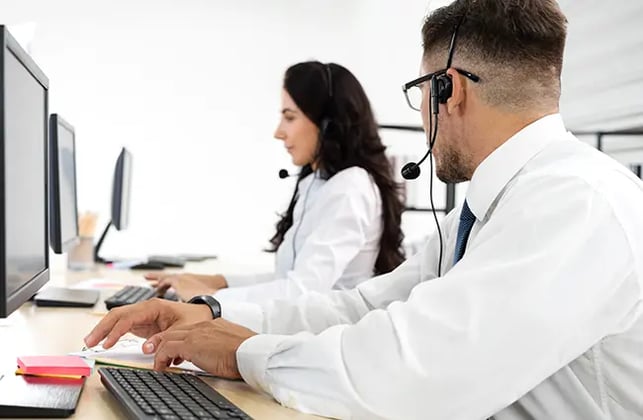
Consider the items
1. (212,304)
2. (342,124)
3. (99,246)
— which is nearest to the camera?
(212,304)

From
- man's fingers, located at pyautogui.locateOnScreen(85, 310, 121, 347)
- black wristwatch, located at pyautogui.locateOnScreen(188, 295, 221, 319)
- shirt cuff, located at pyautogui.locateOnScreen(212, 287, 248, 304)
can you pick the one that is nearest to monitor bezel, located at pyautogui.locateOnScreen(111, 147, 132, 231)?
shirt cuff, located at pyautogui.locateOnScreen(212, 287, 248, 304)

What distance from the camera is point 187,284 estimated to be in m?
2.28

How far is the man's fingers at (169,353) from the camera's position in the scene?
112cm

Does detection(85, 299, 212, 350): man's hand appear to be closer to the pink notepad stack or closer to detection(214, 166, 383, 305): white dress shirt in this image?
the pink notepad stack

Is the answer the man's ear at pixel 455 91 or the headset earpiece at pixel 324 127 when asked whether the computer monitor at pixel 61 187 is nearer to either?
the headset earpiece at pixel 324 127

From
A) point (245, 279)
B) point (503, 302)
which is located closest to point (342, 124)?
point (245, 279)

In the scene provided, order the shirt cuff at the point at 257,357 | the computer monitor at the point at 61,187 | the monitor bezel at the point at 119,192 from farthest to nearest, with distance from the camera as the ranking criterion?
1. the monitor bezel at the point at 119,192
2. the computer monitor at the point at 61,187
3. the shirt cuff at the point at 257,357

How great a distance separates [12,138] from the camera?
939 millimetres

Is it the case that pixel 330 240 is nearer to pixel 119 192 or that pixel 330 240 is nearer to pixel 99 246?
pixel 119 192

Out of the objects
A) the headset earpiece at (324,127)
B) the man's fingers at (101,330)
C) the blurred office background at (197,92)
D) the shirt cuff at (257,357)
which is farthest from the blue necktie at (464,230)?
the blurred office background at (197,92)

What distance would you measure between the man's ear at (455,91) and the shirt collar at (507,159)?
107 mm

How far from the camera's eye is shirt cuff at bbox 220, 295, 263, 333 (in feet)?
4.70

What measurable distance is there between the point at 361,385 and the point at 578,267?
0.29 metres

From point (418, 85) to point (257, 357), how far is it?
540 millimetres
